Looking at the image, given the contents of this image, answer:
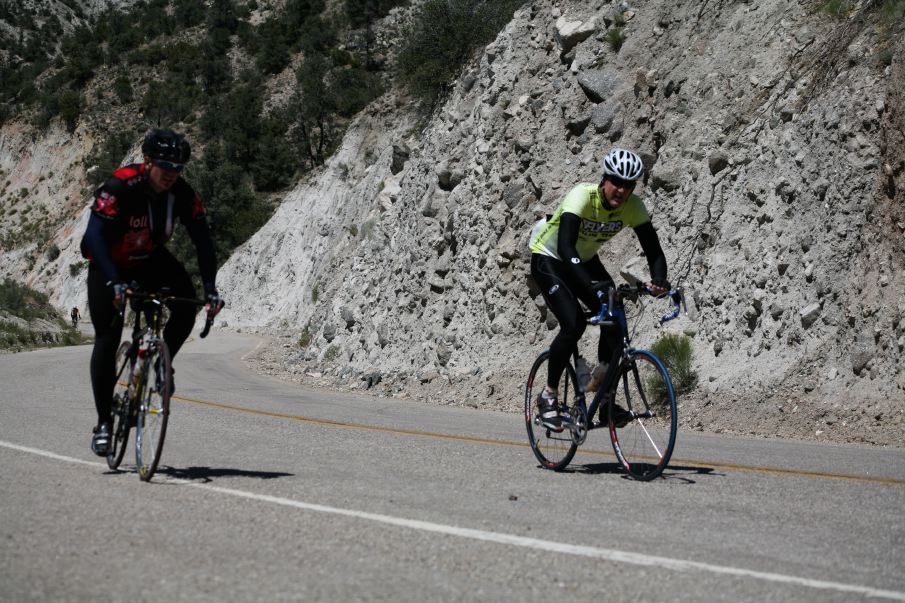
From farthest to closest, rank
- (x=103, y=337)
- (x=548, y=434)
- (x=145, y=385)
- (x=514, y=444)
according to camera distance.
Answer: (x=514, y=444), (x=548, y=434), (x=103, y=337), (x=145, y=385)

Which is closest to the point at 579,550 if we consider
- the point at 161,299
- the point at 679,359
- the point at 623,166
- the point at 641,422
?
the point at 641,422

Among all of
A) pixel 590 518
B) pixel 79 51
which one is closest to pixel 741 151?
pixel 590 518

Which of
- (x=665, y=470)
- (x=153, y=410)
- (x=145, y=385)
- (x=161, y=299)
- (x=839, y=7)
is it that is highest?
(x=839, y=7)

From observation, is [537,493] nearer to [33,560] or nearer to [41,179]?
[33,560]

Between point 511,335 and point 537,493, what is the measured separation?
11.5m

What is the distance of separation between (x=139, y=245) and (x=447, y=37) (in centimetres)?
2297

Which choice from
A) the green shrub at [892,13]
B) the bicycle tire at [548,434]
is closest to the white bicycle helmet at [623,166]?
the bicycle tire at [548,434]

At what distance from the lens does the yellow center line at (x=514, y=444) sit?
7297mm

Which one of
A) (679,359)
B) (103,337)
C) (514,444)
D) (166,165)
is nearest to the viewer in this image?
(166,165)

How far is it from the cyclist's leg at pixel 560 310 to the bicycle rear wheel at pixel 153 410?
2.92 meters

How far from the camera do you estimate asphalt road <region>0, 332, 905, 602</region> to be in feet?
13.6

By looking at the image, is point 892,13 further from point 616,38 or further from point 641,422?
point 641,422

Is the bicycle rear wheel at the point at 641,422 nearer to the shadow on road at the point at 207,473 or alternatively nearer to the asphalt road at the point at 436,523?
the asphalt road at the point at 436,523

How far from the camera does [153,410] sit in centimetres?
687
